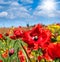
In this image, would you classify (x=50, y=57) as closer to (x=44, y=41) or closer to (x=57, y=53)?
(x=57, y=53)

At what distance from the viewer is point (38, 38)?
2.04 m

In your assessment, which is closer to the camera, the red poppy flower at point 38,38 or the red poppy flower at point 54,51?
the red poppy flower at point 54,51

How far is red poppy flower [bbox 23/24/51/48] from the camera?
2.00 m

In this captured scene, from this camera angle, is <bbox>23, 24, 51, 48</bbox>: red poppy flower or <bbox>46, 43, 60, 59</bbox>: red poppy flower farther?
<bbox>23, 24, 51, 48</bbox>: red poppy flower

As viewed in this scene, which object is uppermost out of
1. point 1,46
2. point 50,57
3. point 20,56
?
point 50,57

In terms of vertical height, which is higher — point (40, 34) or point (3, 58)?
point (40, 34)

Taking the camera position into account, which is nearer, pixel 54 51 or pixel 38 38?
pixel 54 51

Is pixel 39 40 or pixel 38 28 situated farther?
pixel 38 28

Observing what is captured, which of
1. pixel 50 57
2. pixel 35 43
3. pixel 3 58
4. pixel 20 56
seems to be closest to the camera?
pixel 50 57

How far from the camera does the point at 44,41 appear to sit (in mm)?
1997

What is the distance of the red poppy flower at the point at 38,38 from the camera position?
6.55 ft

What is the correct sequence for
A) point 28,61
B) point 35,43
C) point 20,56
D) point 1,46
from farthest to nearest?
point 1,46 → point 20,56 → point 35,43 → point 28,61

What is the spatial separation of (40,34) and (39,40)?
109mm

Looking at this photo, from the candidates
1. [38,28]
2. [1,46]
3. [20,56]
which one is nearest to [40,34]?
[38,28]
